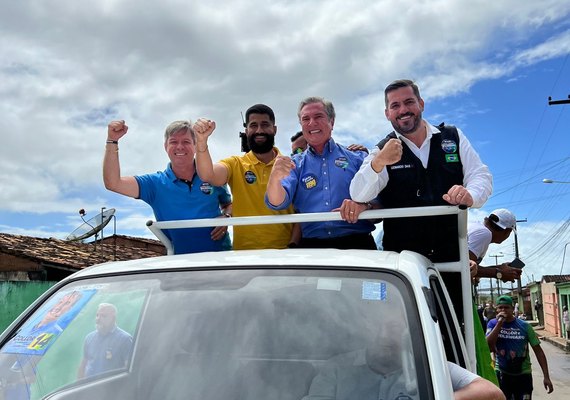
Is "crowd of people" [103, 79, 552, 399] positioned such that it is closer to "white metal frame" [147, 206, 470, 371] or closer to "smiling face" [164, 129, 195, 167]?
"smiling face" [164, 129, 195, 167]

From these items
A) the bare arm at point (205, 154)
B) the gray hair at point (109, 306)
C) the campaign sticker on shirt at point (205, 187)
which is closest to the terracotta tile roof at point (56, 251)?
the campaign sticker on shirt at point (205, 187)

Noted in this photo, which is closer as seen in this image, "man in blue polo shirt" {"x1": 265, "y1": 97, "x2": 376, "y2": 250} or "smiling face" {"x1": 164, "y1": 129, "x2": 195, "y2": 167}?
"man in blue polo shirt" {"x1": 265, "y1": 97, "x2": 376, "y2": 250}

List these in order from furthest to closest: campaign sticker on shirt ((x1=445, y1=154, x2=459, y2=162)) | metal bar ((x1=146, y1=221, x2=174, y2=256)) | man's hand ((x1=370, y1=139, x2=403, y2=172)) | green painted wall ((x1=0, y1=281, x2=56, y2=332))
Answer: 1. green painted wall ((x1=0, y1=281, x2=56, y2=332))
2. campaign sticker on shirt ((x1=445, y1=154, x2=459, y2=162))
3. metal bar ((x1=146, y1=221, x2=174, y2=256))
4. man's hand ((x1=370, y1=139, x2=403, y2=172))

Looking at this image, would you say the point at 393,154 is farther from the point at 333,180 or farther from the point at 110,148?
the point at 110,148

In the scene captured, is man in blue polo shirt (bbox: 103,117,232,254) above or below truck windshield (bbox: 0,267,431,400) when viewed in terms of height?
above

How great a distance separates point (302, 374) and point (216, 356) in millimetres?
320

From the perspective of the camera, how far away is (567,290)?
34.2m

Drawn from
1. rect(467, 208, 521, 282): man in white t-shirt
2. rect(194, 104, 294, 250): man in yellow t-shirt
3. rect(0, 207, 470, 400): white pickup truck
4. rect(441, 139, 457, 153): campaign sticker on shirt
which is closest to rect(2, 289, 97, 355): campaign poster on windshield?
rect(0, 207, 470, 400): white pickup truck

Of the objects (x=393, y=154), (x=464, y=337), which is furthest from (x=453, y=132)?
(x=464, y=337)

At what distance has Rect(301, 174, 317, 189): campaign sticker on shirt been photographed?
3992mm

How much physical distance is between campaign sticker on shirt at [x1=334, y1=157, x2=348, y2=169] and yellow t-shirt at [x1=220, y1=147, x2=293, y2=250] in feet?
1.50

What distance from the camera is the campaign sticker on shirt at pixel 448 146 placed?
378 centimetres

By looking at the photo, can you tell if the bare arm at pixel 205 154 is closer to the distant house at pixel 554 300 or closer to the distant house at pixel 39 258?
the distant house at pixel 39 258

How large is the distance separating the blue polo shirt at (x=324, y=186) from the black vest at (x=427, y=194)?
24cm
